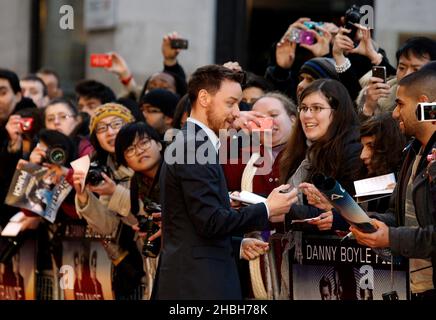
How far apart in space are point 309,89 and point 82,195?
2.20 meters

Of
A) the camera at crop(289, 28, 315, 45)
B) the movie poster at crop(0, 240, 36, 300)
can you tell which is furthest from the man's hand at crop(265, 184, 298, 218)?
the movie poster at crop(0, 240, 36, 300)

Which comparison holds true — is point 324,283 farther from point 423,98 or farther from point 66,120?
point 66,120

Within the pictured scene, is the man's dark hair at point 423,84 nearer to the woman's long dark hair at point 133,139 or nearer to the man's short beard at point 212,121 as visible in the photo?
the man's short beard at point 212,121

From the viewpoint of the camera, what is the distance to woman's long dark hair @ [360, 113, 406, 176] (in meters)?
7.77

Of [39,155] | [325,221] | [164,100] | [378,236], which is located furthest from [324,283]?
[39,155]

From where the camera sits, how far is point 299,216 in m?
7.80

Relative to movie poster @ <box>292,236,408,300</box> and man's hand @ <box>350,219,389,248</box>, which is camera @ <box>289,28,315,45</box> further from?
man's hand @ <box>350,219,389,248</box>

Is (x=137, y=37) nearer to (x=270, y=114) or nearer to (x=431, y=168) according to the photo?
(x=270, y=114)

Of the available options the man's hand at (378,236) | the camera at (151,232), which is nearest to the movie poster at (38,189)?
the camera at (151,232)

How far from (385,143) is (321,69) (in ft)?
3.86

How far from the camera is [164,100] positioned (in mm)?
10156

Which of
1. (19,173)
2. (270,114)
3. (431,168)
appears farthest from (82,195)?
(431,168)

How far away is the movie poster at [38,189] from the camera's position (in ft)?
32.4

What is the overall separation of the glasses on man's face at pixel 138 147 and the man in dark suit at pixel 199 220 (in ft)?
6.66
